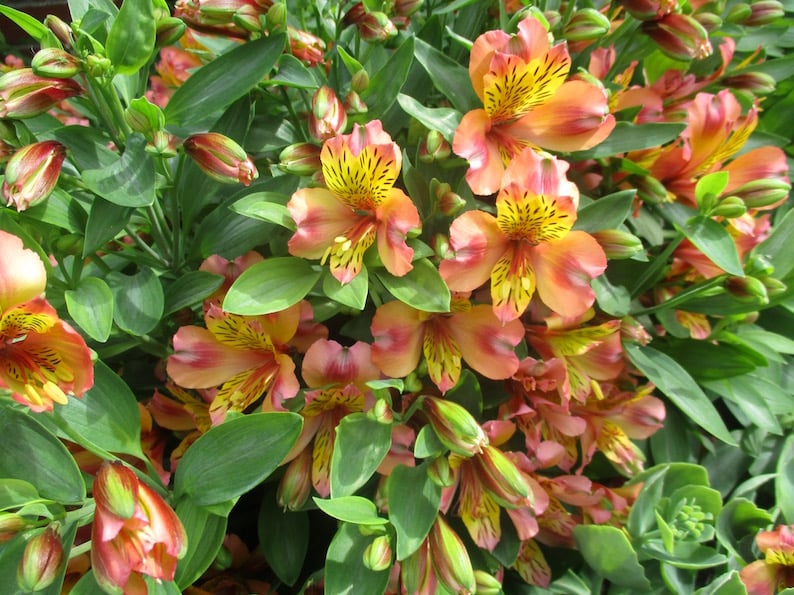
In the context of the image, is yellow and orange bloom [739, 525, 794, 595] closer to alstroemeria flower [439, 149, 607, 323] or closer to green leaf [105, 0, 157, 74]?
alstroemeria flower [439, 149, 607, 323]

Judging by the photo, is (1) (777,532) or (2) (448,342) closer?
(2) (448,342)

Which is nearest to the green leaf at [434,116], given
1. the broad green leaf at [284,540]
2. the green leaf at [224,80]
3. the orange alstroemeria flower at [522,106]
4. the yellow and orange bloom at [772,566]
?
the orange alstroemeria flower at [522,106]

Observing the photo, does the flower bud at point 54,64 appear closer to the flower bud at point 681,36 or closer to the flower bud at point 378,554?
the flower bud at point 378,554

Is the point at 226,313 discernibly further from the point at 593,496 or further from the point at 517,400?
the point at 593,496

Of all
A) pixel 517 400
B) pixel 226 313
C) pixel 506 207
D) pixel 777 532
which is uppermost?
pixel 506 207

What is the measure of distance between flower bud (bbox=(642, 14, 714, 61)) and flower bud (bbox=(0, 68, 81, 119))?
62cm

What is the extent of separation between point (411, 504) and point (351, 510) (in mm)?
81

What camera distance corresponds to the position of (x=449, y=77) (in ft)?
2.52

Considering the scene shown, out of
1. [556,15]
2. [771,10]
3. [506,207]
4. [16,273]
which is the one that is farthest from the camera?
[771,10]

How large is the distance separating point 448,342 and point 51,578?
41 cm

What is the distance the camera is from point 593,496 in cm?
84

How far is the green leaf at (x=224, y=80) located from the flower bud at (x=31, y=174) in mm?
134

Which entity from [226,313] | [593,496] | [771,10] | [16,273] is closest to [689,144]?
[771,10]

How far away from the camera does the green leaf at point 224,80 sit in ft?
2.28
